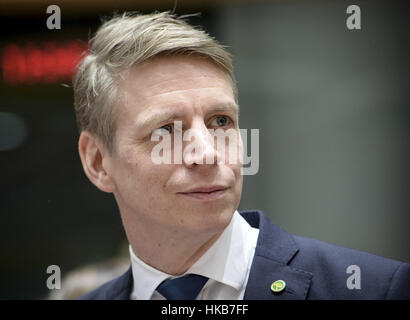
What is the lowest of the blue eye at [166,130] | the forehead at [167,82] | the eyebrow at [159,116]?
the blue eye at [166,130]

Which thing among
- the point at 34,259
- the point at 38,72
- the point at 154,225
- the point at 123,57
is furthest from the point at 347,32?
the point at 34,259

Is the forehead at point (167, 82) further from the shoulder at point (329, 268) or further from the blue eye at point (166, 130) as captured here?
the shoulder at point (329, 268)

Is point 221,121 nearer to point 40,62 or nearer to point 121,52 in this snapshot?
point 121,52

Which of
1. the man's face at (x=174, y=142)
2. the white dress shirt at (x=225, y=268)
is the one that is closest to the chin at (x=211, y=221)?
the man's face at (x=174, y=142)

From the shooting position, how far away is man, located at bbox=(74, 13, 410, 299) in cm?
179

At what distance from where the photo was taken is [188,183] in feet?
5.77

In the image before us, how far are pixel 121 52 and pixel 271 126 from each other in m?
0.67

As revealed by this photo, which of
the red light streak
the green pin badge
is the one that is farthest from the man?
the red light streak

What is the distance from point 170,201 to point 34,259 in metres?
0.80

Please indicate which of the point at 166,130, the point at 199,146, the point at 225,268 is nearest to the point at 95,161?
the point at 166,130

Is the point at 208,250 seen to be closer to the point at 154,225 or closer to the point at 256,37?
the point at 154,225

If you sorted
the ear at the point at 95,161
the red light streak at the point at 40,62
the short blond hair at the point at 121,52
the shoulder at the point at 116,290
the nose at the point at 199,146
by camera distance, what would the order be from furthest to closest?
the red light streak at the point at 40,62 → the shoulder at the point at 116,290 → the ear at the point at 95,161 → the short blond hair at the point at 121,52 → the nose at the point at 199,146

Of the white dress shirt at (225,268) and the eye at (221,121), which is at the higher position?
the eye at (221,121)

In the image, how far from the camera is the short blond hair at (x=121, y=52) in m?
1.85
